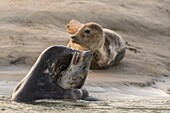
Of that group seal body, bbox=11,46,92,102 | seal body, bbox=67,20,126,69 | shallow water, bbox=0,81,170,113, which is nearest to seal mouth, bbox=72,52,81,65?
seal body, bbox=11,46,92,102

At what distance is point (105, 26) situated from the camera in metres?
14.3

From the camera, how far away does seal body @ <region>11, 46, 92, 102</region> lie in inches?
341

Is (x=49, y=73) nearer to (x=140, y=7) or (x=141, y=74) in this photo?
(x=141, y=74)

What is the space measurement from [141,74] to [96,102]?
2.68m

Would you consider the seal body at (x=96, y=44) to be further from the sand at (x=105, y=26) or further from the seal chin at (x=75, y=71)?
the seal chin at (x=75, y=71)

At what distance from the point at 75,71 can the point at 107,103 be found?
0.58m

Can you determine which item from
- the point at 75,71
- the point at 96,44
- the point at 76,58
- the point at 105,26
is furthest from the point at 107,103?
the point at 105,26

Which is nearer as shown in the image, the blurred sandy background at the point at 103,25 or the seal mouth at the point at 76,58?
the seal mouth at the point at 76,58

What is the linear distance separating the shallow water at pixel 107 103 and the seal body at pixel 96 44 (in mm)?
1182

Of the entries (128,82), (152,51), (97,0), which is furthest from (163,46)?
(128,82)

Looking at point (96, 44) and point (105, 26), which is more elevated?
point (96, 44)

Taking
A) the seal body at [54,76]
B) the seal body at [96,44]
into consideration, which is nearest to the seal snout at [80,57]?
the seal body at [54,76]

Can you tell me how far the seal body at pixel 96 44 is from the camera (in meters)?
11.4

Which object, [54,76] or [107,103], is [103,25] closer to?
[107,103]
